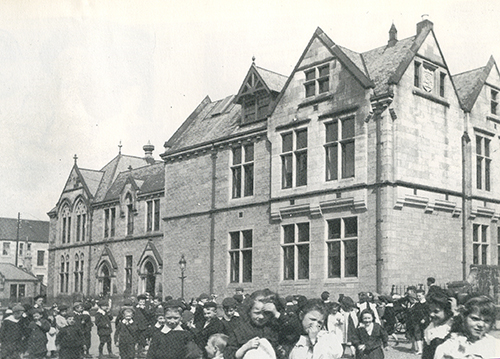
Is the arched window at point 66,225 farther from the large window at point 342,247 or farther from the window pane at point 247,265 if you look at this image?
the large window at point 342,247

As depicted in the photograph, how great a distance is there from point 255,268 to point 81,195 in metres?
20.1

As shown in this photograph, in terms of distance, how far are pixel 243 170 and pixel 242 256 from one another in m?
3.51

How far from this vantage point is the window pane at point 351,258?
835 inches

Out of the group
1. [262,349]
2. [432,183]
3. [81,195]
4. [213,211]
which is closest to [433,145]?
[432,183]

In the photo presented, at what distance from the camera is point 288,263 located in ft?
77.7

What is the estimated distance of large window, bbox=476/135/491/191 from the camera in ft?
77.1

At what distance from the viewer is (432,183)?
2152 cm

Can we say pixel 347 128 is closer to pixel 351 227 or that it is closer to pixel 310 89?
pixel 310 89

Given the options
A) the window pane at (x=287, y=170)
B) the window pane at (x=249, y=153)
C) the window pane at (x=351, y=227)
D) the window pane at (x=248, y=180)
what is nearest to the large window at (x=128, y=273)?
the window pane at (x=248, y=180)

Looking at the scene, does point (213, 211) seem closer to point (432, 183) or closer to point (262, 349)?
point (432, 183)

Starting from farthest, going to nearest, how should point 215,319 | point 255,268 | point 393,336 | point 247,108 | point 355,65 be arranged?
point 247,108 → point 255,268 → point 355,65 → point 393,336 → point 215,319

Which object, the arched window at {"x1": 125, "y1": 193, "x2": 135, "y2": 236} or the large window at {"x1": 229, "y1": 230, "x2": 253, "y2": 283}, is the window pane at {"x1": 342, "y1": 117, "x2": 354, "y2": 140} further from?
the arched window at {"x1": 125, "y1": 193, "x2": 135, "y2": 236}

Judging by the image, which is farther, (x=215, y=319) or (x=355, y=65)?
(x=355, y=65)

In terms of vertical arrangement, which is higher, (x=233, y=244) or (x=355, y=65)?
(x=355, y=65)
